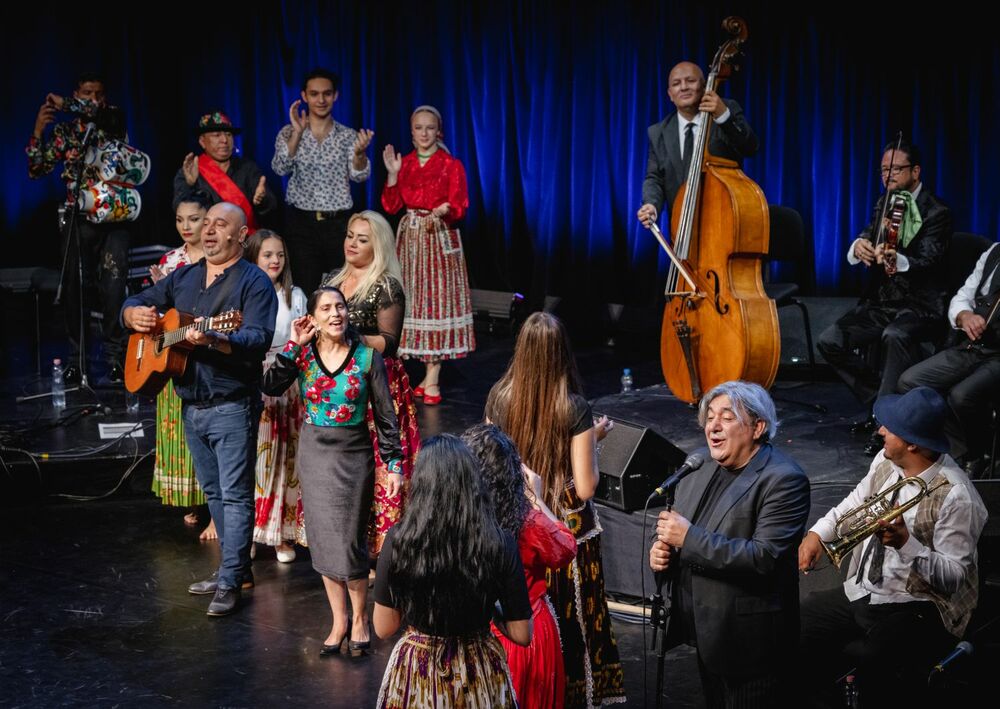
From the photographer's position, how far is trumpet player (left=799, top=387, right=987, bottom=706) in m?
3.88

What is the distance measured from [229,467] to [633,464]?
171 cm

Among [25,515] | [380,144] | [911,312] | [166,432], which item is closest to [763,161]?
[911,312]

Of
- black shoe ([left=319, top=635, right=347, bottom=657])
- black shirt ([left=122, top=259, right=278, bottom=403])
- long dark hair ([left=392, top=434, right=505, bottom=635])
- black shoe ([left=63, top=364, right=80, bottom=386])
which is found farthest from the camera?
black shoe ([left=63, top=364, right=80, bottom=386])

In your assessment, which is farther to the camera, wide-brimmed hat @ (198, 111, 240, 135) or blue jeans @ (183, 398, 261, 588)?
wide-brimmed hat @ (198, 111, 240, 135)

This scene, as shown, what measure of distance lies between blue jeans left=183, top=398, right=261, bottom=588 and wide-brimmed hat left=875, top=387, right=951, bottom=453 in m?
2.61

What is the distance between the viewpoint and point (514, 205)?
10039 mm

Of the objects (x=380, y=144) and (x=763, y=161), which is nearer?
(x=763, y=161)

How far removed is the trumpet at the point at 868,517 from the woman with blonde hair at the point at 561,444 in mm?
809

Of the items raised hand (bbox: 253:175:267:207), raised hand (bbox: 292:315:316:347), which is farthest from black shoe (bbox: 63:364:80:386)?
raised hand (bbox: 292:315:316:347)

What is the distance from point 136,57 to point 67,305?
12.2ft

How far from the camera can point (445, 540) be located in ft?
9.97

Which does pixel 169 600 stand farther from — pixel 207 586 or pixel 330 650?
pixel 330 650

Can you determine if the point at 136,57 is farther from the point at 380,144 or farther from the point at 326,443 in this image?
the point at 326,443

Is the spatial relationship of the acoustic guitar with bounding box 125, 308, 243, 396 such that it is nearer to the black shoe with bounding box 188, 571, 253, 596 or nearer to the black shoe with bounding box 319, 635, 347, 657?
the black shoe with bounding box 188, 571, 253, 596
